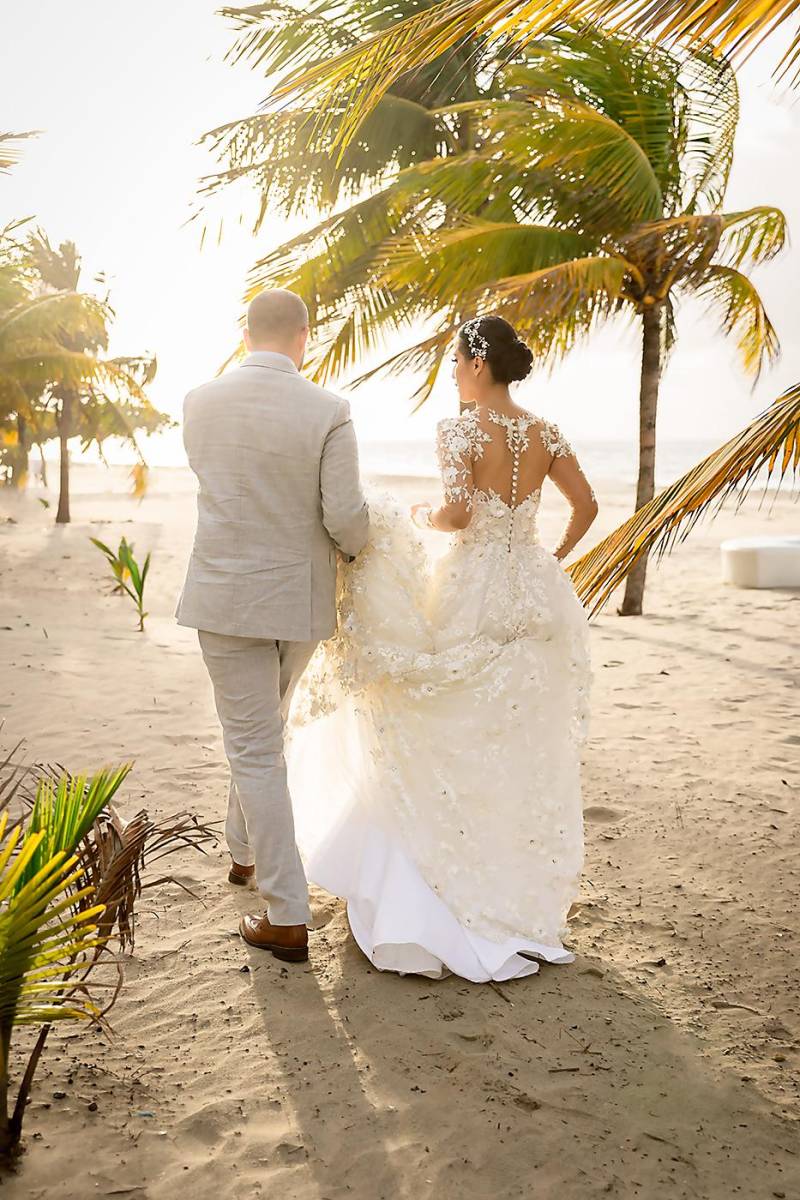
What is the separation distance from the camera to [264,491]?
3.36 m

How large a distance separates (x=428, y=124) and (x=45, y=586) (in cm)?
749

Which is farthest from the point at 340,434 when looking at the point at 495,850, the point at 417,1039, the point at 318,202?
the point at 318,202

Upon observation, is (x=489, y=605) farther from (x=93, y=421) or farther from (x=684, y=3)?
(x=93, y=421)

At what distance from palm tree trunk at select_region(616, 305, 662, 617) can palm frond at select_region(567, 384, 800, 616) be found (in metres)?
6.64

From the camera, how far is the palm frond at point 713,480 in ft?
10.6

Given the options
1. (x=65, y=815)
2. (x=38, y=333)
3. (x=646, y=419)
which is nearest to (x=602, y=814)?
(x=65, y=815)

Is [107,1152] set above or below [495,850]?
below

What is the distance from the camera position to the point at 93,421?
2433 centimetres

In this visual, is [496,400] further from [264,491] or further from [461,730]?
[461,730]

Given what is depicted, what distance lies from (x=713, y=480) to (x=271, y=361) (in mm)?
1534

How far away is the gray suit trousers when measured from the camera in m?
3.43

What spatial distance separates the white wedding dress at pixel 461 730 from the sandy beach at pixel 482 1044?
0.25 meters

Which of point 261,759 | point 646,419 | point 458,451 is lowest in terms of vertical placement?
point 261,759

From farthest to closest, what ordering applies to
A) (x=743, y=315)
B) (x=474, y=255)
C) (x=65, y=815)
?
(x=743, y=315), (x=474, y=255), (x=65, y=815)
